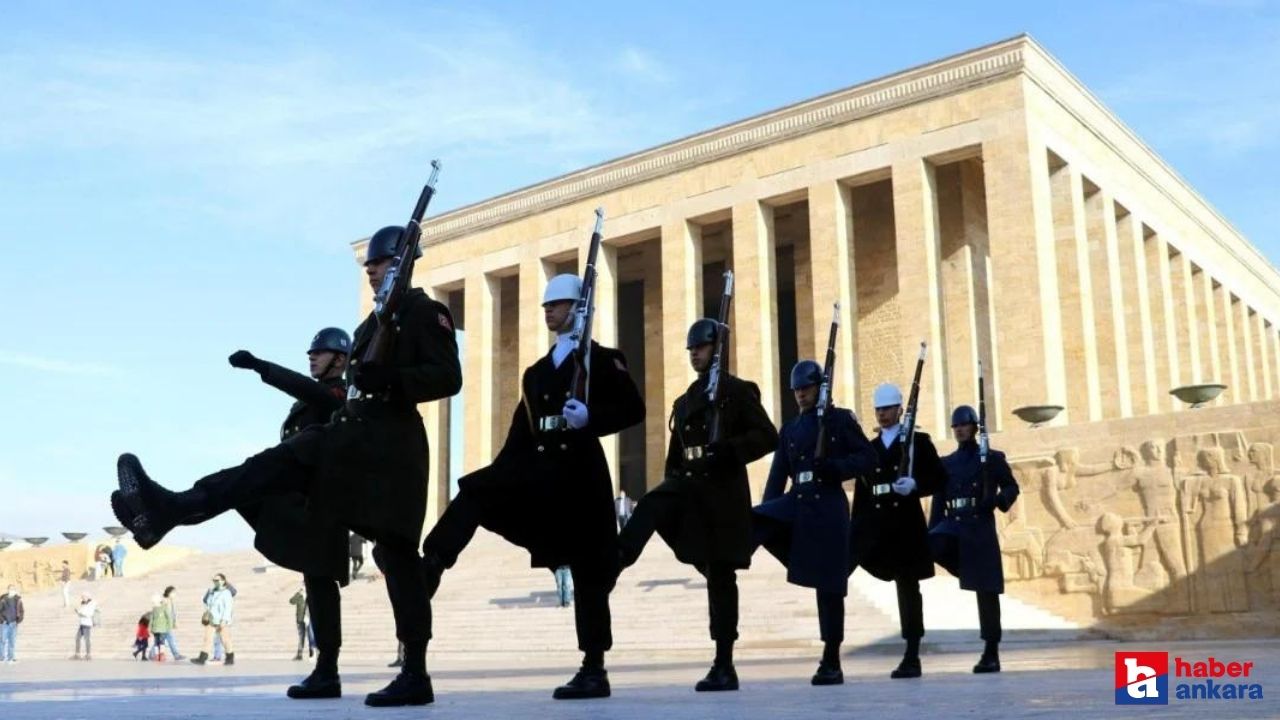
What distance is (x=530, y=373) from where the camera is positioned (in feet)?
18.3

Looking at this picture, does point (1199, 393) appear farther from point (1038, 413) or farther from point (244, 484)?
point (244, 484)

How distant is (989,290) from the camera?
30.0 metres

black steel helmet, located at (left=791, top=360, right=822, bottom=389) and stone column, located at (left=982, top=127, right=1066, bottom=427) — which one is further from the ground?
stone column, located at (left=982, top=127, right=1066, bottom=427)

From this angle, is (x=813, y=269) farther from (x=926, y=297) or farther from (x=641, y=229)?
(x=641, y=229)

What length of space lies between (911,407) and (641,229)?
2350 cm

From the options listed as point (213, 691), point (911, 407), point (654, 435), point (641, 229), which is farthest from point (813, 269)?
point (213, 691)

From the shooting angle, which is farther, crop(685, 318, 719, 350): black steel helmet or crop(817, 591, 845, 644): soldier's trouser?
crop(817, 591, 845, 644): soldier's trouser

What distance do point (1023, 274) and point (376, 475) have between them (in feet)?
72.9

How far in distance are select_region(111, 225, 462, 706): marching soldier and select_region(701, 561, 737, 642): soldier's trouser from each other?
174cm

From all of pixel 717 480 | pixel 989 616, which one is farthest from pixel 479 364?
pixel 717 480

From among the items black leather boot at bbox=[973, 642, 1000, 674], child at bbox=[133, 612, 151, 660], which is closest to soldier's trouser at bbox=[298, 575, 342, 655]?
black leather boot at bbox=[973, 642, 1000, 674]

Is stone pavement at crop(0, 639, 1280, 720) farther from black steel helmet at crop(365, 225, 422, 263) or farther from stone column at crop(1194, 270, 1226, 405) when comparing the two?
stone column at crop(1194, 270, 1226, 405)

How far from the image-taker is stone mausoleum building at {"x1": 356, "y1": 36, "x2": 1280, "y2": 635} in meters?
18.4

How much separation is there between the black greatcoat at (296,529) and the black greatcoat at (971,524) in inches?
173
